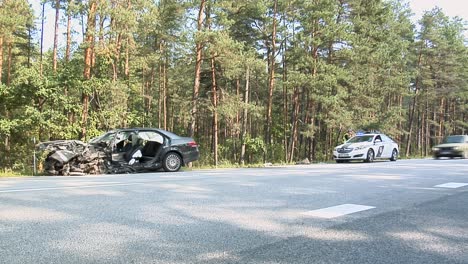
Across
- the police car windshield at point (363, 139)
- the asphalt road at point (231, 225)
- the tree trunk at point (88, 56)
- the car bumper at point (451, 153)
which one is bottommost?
the asphalt road at point (231, 225)

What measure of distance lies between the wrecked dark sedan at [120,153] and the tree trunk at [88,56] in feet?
21.3

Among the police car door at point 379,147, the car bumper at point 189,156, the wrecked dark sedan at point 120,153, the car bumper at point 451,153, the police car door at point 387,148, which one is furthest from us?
the car bumper at point 451,153

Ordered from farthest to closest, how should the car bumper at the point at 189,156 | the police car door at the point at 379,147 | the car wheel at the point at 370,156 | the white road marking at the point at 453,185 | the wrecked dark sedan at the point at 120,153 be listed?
the police car door at the point at 379,147 → the car wheel at the point at 370,156 → the car bumper at the point at 189,156 → the wrecked dark sedan at the point at 120,153 → the white road marking at the point at 453,185

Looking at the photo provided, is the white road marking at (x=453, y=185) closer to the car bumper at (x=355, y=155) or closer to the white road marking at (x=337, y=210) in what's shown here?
the white road marking at (x=337, y=210)

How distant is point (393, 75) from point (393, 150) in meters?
16.8

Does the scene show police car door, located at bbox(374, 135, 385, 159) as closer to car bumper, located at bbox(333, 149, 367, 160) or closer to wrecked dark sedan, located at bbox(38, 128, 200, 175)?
car bumper, located at bbox(333, 149, 367, 160)

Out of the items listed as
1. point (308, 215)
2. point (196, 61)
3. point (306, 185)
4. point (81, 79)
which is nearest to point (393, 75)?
point (196, 61)

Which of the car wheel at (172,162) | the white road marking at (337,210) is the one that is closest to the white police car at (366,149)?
the car wheel at (172,162)

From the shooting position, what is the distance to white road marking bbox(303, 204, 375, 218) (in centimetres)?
516

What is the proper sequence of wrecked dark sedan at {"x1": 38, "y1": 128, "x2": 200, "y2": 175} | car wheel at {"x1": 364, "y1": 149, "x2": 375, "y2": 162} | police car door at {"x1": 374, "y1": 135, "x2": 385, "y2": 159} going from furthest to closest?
police car door at {"x1": 374, "y1": 135, "x2": 385, "y2": 159}, car wheel at {"x1": 364, "y1": 149, "x2": 375, "y2": 162}, wrecked dark sedan at {"x1": 38, "y1": 128, "x2": 200, "y2": 175}

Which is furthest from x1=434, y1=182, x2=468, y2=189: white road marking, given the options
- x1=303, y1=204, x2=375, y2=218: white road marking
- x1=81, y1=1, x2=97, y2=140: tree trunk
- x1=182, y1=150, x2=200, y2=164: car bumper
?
x1=81, y1=1, x2=97, y2=140: tree trunk

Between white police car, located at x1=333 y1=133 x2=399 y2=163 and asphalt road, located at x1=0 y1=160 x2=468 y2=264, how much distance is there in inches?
522

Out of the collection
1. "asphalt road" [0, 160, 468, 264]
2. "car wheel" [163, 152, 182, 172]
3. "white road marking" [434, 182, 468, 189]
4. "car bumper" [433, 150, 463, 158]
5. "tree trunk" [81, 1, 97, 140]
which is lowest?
"asphalt road" [0, 160, 468, 264]

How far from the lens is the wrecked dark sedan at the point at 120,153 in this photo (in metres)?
12.0
